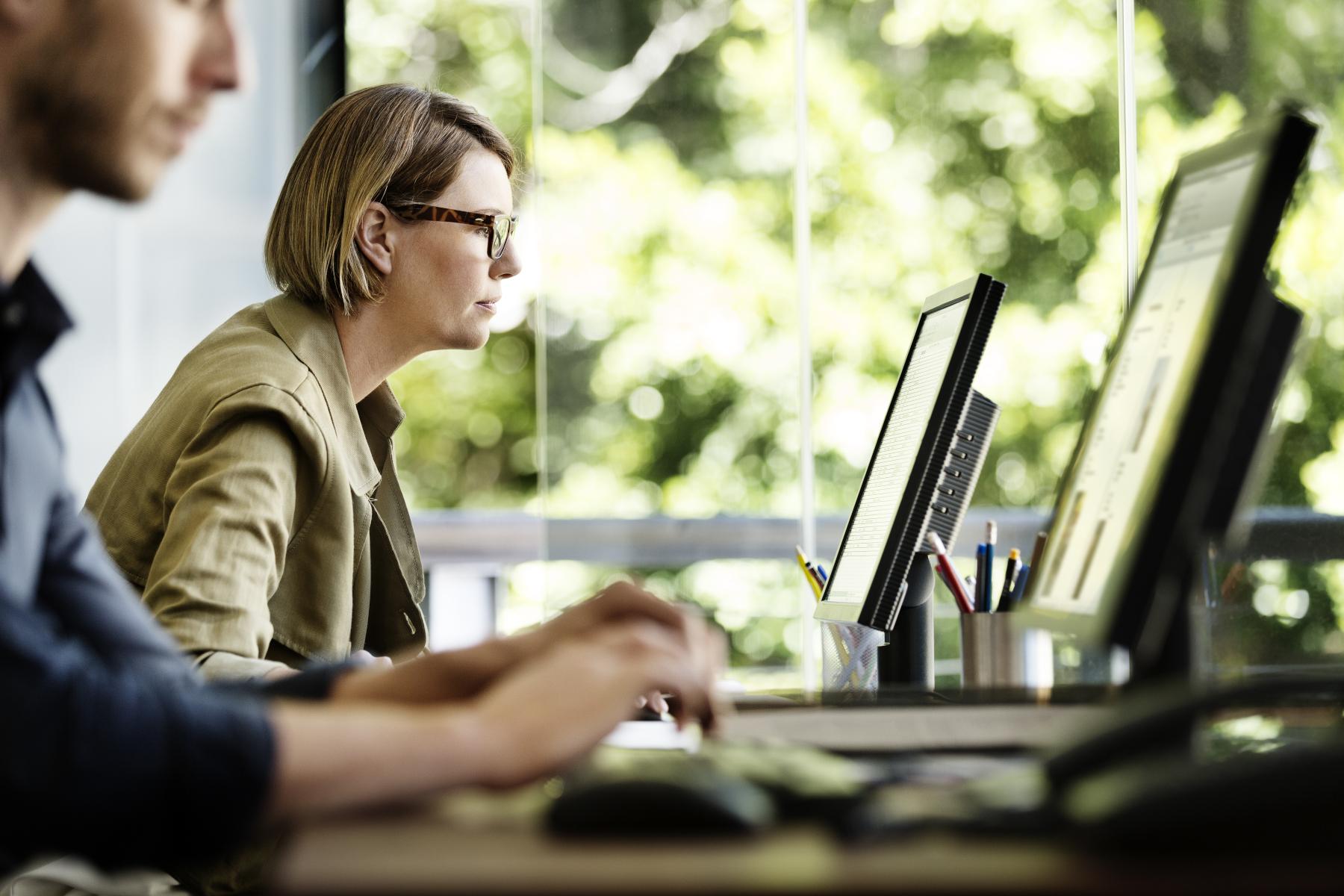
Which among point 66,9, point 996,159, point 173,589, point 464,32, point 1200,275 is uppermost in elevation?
point 464,32

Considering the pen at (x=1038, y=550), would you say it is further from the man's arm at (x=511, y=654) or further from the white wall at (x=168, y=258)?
the white wall at (x=168, y=258)

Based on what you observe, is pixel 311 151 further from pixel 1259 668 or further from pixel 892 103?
pixel 892 103

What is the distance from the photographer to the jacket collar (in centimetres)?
153

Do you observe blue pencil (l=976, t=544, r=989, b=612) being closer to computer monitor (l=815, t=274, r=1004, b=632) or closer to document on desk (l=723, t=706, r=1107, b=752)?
computer monitor (l=815, t=274, r=1004, b=632)

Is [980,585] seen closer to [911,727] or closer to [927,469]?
[927,469]

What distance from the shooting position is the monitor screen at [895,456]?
126cm

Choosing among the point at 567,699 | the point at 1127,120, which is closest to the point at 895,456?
the point at 567,699

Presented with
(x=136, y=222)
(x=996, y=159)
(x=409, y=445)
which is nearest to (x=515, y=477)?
(x=409, y=445)

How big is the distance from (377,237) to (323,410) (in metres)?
0.39

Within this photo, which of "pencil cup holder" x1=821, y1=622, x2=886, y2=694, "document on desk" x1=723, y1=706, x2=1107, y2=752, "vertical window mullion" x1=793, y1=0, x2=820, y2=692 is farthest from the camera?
"vertical window mullion" x1=793, y1=0, x2=820, y2=692

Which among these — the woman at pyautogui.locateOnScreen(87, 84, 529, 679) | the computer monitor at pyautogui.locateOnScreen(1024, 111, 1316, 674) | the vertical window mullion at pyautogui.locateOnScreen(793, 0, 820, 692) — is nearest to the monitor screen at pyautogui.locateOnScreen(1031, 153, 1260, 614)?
the computer monitor at pyautogui.locateOnScreen(1024, 111, 1316, 674)

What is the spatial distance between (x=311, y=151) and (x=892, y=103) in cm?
315

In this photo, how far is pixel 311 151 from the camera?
5.77ft

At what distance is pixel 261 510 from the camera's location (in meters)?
1.28
